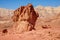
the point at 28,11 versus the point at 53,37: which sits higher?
the point at 28,11

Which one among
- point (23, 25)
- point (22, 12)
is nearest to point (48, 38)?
point (23, 25)

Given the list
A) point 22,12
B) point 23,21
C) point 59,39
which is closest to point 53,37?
point 59,39

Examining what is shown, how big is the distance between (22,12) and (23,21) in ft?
4.75

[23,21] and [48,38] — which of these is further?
[23,21]

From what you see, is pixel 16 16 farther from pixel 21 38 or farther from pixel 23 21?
pixel 21 38

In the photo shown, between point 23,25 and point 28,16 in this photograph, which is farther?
point 28,16

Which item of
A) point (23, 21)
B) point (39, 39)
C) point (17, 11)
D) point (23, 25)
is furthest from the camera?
point (17, 11)

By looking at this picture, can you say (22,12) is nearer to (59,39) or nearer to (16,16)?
(16,16)

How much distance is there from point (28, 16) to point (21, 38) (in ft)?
23.9

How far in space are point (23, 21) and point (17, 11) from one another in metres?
2.09

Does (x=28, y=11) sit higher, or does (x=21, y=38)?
(x=28, y=11)

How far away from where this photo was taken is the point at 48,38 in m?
9.73

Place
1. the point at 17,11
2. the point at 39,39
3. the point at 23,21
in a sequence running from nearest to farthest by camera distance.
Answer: the point at 39,39 < the point at 23,21 < the point at 17,11

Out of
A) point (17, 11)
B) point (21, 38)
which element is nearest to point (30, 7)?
point (17, 11)
